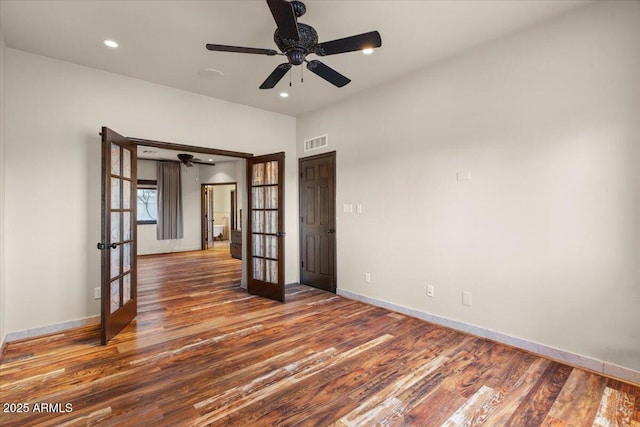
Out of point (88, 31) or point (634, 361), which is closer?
point (634, 361)

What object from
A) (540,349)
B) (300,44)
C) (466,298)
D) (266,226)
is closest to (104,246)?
(266,226)

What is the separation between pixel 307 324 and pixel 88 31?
3750 mm

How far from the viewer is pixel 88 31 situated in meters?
2.93

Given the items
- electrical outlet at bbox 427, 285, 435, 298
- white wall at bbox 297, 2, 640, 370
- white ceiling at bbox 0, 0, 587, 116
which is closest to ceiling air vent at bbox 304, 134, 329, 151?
white wall at bbox 297, 2, 640, 370

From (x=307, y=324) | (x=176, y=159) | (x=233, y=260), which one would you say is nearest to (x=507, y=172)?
(x=307, y=324)

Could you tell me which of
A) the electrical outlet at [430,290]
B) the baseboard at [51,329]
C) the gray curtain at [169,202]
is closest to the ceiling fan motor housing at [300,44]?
the electrical outlet at [430,290]

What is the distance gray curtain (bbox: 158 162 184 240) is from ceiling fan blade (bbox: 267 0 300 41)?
28.4 ft

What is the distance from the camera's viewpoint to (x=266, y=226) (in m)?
4.89

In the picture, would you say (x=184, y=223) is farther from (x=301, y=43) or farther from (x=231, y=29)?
(x=301, y=43)

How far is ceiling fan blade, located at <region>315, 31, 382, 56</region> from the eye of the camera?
230 cm

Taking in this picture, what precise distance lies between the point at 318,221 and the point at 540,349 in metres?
3.37

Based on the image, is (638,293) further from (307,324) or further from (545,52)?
(307,324)

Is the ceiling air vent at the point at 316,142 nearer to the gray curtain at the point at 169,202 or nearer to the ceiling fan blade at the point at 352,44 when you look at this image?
the ceiling fan blade at the point at 352,44

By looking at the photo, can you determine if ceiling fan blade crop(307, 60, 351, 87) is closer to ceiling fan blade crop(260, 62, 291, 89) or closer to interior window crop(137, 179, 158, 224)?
ceiling fan blade crop(260, 62, 291, 89)
